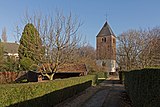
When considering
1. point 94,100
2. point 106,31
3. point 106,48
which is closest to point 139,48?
point 94,100

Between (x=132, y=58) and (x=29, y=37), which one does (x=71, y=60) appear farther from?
(x=132, y=58)

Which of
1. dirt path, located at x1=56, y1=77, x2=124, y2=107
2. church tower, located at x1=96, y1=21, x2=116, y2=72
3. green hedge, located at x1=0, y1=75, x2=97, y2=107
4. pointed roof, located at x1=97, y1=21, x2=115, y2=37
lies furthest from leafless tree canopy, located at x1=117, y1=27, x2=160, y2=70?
pointed roof, located at x1=97, y1=21, x2=115, y2=37

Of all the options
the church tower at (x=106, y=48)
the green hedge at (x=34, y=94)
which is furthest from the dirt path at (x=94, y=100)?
the church tower at (x=106, y=48)

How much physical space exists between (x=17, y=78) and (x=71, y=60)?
61.9 ft

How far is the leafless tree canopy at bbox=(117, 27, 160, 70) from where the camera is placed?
32344mm

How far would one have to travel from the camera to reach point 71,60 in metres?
20.4

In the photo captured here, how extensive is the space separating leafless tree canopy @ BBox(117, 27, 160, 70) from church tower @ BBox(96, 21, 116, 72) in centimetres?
2217

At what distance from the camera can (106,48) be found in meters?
76.1

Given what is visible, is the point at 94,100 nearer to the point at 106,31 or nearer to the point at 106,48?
the point at 106,48

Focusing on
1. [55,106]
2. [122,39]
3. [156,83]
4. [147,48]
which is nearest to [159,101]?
[156,83]

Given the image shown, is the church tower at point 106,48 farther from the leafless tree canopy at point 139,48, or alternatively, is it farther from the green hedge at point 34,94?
the green hedge at point 34,94

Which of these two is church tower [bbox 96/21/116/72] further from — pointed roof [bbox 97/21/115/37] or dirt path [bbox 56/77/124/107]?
dirt path [bbox 56/77/124/107]

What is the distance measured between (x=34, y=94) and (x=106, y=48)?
2707 inches

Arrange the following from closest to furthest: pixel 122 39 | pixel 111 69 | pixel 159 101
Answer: pixel 159 101 < pixel 122 39 < pixel 111 69
